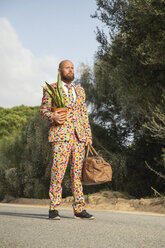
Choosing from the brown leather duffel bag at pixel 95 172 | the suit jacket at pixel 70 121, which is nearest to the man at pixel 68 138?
the suit jacket at pixel 70 121

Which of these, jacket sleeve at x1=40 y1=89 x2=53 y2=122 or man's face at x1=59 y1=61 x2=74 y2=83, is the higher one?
man's face at x1=59 y1=61 x2=74 y2=83

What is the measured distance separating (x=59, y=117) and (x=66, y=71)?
82cm

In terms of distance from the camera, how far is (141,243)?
12.3 feet

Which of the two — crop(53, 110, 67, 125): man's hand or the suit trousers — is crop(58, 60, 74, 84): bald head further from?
the suit trousers

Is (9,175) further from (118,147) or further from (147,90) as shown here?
(147,90)

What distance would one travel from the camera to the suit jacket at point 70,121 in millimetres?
5695

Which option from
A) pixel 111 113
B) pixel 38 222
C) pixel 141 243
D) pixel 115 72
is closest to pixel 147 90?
pixel 115 72

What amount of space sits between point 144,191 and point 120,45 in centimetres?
591

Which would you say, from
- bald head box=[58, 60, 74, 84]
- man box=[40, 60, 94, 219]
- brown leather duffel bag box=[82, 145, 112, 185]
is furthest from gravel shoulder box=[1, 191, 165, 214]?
bald head box=[58, 60, 74, 84]

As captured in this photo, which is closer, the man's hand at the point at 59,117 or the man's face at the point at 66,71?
the man's hand at the point at 59,117

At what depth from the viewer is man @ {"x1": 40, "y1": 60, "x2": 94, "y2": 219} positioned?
5.63 m

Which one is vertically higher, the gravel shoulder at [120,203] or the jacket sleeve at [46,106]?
the jacket sleeve at [46,106]

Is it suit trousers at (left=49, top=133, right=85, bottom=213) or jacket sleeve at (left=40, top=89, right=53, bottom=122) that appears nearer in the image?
suit trousers at (left=49, top=133, right=85, bottom=213)

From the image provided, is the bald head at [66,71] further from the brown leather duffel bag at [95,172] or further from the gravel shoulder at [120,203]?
the gravel shoulder at [120,203]
